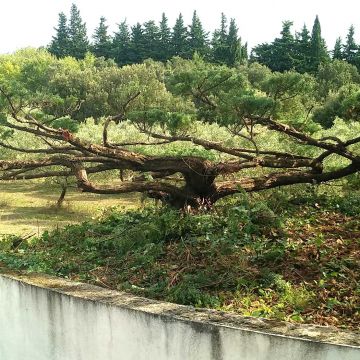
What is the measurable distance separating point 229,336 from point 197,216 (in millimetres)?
4606

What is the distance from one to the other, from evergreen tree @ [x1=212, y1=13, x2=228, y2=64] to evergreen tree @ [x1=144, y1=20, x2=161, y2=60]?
6174mm

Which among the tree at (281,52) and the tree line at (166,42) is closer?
the tree at (281,52)

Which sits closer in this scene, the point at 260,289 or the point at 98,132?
the point at 260,289

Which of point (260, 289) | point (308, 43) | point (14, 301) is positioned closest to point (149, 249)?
point (260, 289)

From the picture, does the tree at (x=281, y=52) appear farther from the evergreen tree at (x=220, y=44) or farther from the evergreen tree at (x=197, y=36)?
the evergreen tree at (x=197, y=36)

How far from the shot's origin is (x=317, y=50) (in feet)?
123

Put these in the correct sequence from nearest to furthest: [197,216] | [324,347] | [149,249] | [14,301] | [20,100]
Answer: [324,347], [14,301], [149,249], [197,216], [20,100]

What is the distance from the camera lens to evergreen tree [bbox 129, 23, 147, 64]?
171ft

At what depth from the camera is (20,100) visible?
926 cm

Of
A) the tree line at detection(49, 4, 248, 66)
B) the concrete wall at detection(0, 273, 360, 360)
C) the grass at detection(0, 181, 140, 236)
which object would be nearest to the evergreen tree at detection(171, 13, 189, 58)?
the tree line at detection(49, 4, 248, 66)

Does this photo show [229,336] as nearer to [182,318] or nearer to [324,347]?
[182,318]

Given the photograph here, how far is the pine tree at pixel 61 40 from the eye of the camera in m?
63.9

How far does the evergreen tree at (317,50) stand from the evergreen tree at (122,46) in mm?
21200

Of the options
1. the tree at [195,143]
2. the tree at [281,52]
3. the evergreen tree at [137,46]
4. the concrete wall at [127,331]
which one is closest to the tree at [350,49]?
the tree at [281,52]
